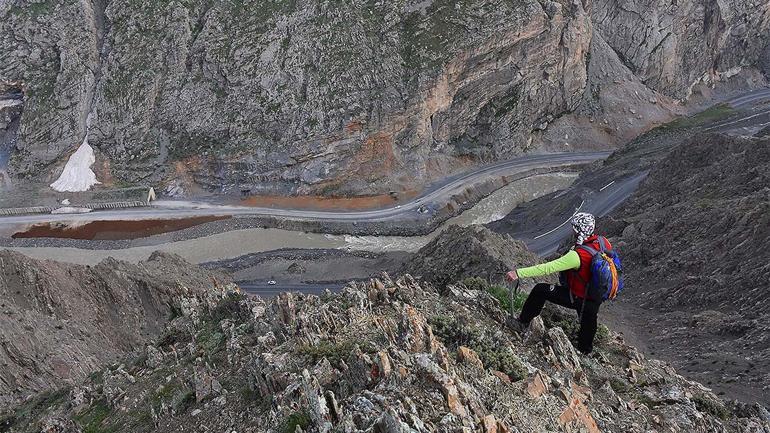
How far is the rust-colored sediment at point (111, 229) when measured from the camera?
60062 mm

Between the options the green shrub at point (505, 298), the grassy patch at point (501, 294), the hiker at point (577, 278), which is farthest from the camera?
the grassy patch at point (501, 294)

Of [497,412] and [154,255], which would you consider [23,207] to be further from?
[497,412]

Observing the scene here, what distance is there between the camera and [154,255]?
45469 millimetres

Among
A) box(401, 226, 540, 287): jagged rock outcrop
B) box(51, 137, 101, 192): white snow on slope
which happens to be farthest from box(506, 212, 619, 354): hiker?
box(51, 137, 101, 192): white snow on slope

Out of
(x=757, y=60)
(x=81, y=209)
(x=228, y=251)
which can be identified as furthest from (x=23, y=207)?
(x=757, y=60)

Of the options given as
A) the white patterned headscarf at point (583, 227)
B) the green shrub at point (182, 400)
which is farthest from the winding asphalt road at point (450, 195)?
the white patterned headscarf at point (583, 227)

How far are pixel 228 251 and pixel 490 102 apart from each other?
1392 inches

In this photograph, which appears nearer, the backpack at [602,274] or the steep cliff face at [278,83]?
the backpack at [602,274]

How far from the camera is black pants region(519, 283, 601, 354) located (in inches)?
488

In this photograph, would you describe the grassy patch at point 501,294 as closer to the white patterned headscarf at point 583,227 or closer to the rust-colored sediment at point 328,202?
the white patterned headscarf at point 583,227

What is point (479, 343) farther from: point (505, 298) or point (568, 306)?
point (505, 298)

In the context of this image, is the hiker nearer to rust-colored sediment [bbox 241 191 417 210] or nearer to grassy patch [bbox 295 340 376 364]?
grassy patch [bbox 295 340 376 364]

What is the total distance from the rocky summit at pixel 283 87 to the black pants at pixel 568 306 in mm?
52303

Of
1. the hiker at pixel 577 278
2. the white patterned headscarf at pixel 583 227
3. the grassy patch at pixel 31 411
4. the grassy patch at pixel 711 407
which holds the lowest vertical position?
the grassy patch at pixel 31 411
